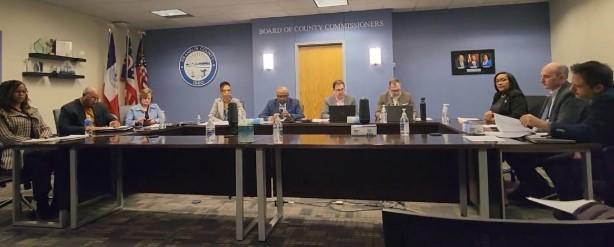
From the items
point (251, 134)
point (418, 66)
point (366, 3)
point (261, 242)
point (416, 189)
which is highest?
point (366, 3)

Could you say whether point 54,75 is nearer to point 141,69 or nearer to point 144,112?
point 144,112

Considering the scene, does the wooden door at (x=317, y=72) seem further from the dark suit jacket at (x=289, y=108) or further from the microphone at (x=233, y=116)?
the microphone at (x=233, y=116)

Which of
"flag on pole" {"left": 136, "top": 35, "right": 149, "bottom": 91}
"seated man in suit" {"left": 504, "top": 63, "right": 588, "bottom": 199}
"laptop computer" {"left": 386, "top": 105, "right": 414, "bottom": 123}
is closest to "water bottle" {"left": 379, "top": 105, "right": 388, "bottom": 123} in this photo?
"laptop computer" {"left": 386, "top": 105, "right": 414, "bottom": 123}

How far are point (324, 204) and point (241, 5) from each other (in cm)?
353

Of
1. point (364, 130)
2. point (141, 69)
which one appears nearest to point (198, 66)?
point (141, 69)

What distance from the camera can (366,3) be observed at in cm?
557

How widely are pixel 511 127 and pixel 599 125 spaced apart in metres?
0.43

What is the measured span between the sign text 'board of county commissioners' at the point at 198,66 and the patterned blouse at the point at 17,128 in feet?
12.5

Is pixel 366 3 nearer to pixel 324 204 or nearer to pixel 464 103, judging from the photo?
pixel 464 103

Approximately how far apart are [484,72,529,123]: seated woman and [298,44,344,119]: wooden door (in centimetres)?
298

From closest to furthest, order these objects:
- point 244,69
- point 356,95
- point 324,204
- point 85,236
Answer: point 85,236, point 324,204, point 356,95, point 244,69

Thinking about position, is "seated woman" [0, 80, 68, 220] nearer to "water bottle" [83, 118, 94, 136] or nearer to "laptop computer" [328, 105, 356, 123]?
"water bottle" [83, 118, 94, 136]

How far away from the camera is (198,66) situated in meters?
7.01

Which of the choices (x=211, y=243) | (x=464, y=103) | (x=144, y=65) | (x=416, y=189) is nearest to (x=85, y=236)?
(x=211, y=243)
